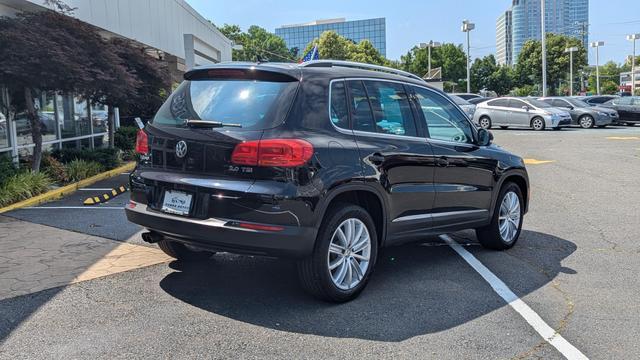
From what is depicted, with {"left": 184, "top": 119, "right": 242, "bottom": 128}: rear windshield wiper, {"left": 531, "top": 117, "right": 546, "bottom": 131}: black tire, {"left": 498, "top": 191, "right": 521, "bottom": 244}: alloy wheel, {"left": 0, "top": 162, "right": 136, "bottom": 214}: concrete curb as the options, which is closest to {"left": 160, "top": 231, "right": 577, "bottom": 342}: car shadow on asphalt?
{"left": 498, "top": 191, "right": 521, "bottom": 244}: alloy wheel

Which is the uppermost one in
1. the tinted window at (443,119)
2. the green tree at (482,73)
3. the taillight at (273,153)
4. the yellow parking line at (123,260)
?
the green tree at (482,73)

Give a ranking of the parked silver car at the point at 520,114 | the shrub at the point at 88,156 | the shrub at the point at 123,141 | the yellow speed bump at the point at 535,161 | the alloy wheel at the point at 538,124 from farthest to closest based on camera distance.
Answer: the alloy wheel at the point at 538,124, the parked silver car at the point at 520,114, the shrub at the point at 123,141, the yellow speed bump at the point at 535,161, the shrub at the point at 88,156

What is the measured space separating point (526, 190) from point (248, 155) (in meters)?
3.92

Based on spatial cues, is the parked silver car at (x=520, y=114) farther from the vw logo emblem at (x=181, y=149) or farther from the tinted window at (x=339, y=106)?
the vw logo emblem at (x=181, y=149)

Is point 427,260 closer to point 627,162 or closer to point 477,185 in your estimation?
point 477,185

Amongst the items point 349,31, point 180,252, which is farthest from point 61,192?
point 349,31

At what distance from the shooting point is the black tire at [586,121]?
2720 centimetres

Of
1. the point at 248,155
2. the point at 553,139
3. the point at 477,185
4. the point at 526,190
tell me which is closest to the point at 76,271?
the point at 248,155

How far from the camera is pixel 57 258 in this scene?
5.93 meters

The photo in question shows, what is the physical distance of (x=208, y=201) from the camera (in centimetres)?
→ 429

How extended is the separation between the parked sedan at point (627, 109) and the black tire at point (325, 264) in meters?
27.9

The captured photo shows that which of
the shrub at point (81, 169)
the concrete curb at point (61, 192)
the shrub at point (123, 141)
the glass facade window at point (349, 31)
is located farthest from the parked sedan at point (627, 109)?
the glass facade window at point (349, 31)

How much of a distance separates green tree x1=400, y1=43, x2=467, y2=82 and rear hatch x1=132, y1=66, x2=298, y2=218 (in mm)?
72442

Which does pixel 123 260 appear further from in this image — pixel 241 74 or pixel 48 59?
pixel 48 59
